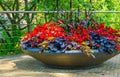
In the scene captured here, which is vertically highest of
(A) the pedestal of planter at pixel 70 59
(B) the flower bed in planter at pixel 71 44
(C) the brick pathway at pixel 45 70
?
(B) the flower bed in planter at pixel 71 44

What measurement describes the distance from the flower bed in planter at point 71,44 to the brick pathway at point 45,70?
169 millimetres

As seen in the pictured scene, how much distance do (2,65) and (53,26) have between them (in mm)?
1409

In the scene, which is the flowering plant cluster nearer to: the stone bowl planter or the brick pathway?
the stone bowl planter

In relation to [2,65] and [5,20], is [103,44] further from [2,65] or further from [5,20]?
[5,20]

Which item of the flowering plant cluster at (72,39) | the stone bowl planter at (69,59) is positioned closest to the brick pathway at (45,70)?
the stone bowl planter at (69,59)

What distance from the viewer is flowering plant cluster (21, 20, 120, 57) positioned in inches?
311

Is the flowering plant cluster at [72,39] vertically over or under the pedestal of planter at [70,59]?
over

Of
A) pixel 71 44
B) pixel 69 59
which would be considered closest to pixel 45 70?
pixel 69 59

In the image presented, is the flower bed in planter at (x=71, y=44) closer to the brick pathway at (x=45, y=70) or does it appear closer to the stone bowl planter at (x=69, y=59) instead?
the stone bowl planter at (x=69, y=59)

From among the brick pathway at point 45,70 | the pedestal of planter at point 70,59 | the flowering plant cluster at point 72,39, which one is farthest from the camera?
the flowering plant cluster at point 72,39

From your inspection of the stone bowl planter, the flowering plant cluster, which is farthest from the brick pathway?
the flowering plant cluster

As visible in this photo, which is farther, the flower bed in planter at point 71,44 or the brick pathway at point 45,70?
the flower bed in planter at point 71,44

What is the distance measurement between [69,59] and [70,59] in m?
0.02

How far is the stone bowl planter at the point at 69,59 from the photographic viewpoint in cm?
779
